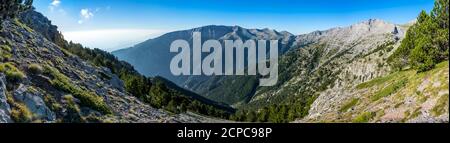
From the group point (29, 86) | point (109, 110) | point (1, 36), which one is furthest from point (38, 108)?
point (1, 36)

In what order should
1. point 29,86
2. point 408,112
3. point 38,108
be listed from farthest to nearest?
point 408,112
point 29,86
point 38,108

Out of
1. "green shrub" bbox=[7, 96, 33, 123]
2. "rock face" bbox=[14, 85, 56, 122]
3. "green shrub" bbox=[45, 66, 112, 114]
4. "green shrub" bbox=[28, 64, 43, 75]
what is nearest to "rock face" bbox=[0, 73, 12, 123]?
"green shrub" bbox=[7, 96, 33, 123]

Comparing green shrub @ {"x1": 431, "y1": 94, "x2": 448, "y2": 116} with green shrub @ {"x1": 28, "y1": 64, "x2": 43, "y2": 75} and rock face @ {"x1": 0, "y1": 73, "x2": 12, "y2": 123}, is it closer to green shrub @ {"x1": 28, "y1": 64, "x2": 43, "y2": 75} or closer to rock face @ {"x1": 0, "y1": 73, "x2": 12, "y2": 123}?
rock face @ {"x1": 0, "y1": 73, "x2": 12, "y2": 123}

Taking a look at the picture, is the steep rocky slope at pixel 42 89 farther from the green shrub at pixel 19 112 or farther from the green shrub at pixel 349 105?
the green shrub at pixel 349 105

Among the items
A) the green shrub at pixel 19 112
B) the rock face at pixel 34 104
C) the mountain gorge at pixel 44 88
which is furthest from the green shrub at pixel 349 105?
the green shrub at pixel 19 112

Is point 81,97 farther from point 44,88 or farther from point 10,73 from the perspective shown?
point 10,73

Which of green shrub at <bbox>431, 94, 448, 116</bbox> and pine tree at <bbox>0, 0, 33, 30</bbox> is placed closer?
pine tree at <bbox>0, 0, 33, 30</bbox>

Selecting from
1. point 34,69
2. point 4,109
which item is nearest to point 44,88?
point 34,69

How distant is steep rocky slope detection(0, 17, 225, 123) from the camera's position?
3209 cm

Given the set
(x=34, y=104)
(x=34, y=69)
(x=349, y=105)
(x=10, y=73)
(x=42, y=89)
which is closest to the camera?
(x=34, y=104)

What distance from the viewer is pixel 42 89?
41.6m
